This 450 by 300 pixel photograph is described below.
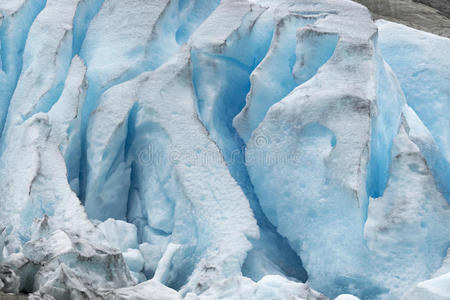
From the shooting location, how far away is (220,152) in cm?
505

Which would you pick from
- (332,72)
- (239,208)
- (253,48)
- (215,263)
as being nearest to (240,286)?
(215,263)

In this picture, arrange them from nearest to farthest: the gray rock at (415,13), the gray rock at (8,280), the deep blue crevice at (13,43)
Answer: the gray rock at (8,280)
the deep blue crevice at (13,43)
the gray rock at (415,13)

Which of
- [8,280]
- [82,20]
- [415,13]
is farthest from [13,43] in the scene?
[415,13]

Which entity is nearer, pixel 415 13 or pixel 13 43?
pixel 13 43

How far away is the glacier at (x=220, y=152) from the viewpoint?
443 centimetres

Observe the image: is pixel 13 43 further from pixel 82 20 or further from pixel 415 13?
pixel 415 13

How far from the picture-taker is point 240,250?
14.8 ft

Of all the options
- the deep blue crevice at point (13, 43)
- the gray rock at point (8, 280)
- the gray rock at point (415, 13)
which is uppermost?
the deep blue crevice at point (13, 43)

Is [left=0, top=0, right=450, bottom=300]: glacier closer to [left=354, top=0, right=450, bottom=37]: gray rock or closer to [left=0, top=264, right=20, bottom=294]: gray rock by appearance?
[left=0, top=264, right=20, bottom=294]: gray rock

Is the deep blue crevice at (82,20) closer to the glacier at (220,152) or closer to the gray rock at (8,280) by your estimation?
the glacier at (220,152)

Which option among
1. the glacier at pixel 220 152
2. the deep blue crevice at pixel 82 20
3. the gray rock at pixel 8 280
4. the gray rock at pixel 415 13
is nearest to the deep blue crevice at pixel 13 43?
the glacier at pixel 220 152

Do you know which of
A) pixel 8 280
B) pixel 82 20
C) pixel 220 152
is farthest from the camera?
pixel 82 20

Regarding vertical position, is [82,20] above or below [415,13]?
above

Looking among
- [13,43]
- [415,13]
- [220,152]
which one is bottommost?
Result: [415,13]
